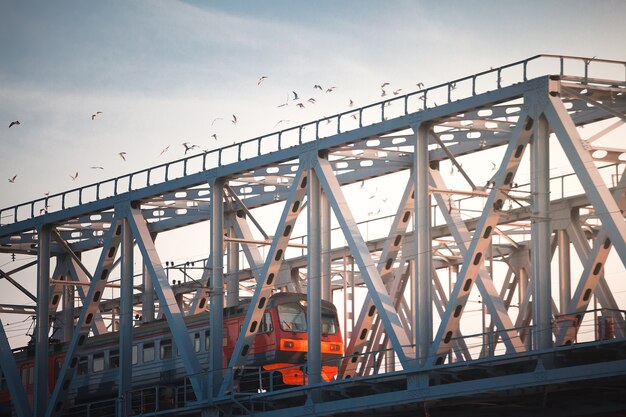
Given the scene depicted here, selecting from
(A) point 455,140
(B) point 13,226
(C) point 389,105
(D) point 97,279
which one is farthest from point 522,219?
(B) point 13,226

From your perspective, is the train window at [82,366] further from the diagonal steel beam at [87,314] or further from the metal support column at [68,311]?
the metal support column at [68,311]

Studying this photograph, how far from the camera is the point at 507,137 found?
163 feet

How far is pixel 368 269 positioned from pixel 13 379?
2458cm

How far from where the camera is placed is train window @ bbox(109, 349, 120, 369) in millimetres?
61184

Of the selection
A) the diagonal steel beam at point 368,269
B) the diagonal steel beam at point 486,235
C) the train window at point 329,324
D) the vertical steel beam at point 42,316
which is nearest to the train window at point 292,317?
the train window at point 329,324

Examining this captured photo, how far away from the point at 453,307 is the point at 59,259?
3367 cm

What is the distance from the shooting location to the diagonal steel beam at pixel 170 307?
53.6m

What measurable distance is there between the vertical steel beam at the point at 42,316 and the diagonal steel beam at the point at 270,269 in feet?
48.0

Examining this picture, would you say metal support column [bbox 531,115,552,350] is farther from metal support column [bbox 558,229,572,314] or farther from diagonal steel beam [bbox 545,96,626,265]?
metal support column [bbox 558,229,572,314]

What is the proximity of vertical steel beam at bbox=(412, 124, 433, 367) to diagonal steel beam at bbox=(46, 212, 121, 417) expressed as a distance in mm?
17517

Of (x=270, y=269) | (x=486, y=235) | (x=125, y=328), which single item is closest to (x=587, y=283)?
(x=486, y=235)

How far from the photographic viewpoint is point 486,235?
4288cm

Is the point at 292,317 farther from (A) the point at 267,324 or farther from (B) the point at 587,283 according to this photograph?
(B) the point at 587,283

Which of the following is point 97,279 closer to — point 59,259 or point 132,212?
point 132,212
